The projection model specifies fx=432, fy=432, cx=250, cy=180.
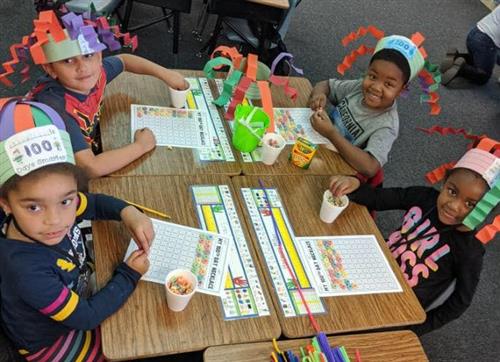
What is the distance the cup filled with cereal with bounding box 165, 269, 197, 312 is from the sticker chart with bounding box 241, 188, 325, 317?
0.86 feet

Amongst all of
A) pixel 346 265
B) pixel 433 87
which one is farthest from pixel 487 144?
pixel 346 265

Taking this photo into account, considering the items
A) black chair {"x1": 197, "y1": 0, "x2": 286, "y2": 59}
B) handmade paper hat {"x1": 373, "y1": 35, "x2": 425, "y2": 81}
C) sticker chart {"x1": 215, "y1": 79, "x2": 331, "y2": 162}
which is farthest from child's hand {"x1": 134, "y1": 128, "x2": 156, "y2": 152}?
black chair {"x1": 197, "y1": 0, "x2": 286, "y2": 59}

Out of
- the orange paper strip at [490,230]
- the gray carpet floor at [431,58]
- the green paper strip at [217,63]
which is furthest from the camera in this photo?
the gray carpet floor at [431,58]

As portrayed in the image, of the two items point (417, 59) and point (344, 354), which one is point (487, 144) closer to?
point (417, 59)

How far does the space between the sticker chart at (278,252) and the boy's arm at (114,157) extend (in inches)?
14.9

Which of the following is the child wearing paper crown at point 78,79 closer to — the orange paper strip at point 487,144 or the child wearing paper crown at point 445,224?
the child wearing paper crown at point 445,224

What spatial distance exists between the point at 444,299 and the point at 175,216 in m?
1.02

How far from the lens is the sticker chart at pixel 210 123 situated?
1.60 meters

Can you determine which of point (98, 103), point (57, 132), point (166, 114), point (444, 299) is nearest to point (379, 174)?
point (444, 299)

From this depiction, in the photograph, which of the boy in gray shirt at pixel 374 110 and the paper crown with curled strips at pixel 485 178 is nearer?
the paper crown with curled strips at pixel 485 178

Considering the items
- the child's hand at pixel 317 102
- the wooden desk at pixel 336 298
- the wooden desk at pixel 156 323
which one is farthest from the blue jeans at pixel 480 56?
the wooden desk at pixel 156 323

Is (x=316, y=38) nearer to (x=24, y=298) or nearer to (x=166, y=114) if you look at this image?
(x=166, y=114)

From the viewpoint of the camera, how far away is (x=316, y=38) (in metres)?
4.14

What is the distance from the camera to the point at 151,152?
1.53m
